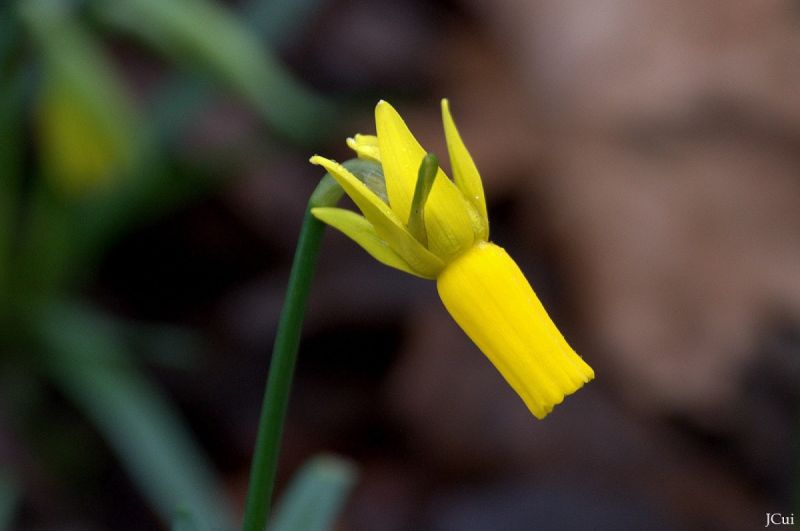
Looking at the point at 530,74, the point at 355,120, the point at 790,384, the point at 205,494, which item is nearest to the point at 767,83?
the point at 530,74

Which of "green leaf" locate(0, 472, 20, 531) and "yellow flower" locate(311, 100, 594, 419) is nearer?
"yellow flower" locate(311, 100, 594, 419)

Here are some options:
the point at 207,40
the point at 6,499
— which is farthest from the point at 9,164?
the point at 6,499

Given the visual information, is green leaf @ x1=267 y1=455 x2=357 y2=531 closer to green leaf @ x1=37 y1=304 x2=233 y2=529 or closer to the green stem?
the green stem

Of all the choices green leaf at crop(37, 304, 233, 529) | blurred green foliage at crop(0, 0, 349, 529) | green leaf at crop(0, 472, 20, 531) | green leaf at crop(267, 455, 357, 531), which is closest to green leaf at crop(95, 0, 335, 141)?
blurred green foliage at crop(0, 0, 349, 529)

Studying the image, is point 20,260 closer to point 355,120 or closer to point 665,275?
point 355,120

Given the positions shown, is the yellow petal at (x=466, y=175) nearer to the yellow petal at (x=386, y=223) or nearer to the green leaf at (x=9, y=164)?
the yellow petal at (x=386, y=223)

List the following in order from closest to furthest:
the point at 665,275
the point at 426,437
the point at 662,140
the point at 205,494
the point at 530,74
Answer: the point at 205,494 < the point at 426,437 < the point at 665,275 < the point at 662,140 < the point at 530,74
